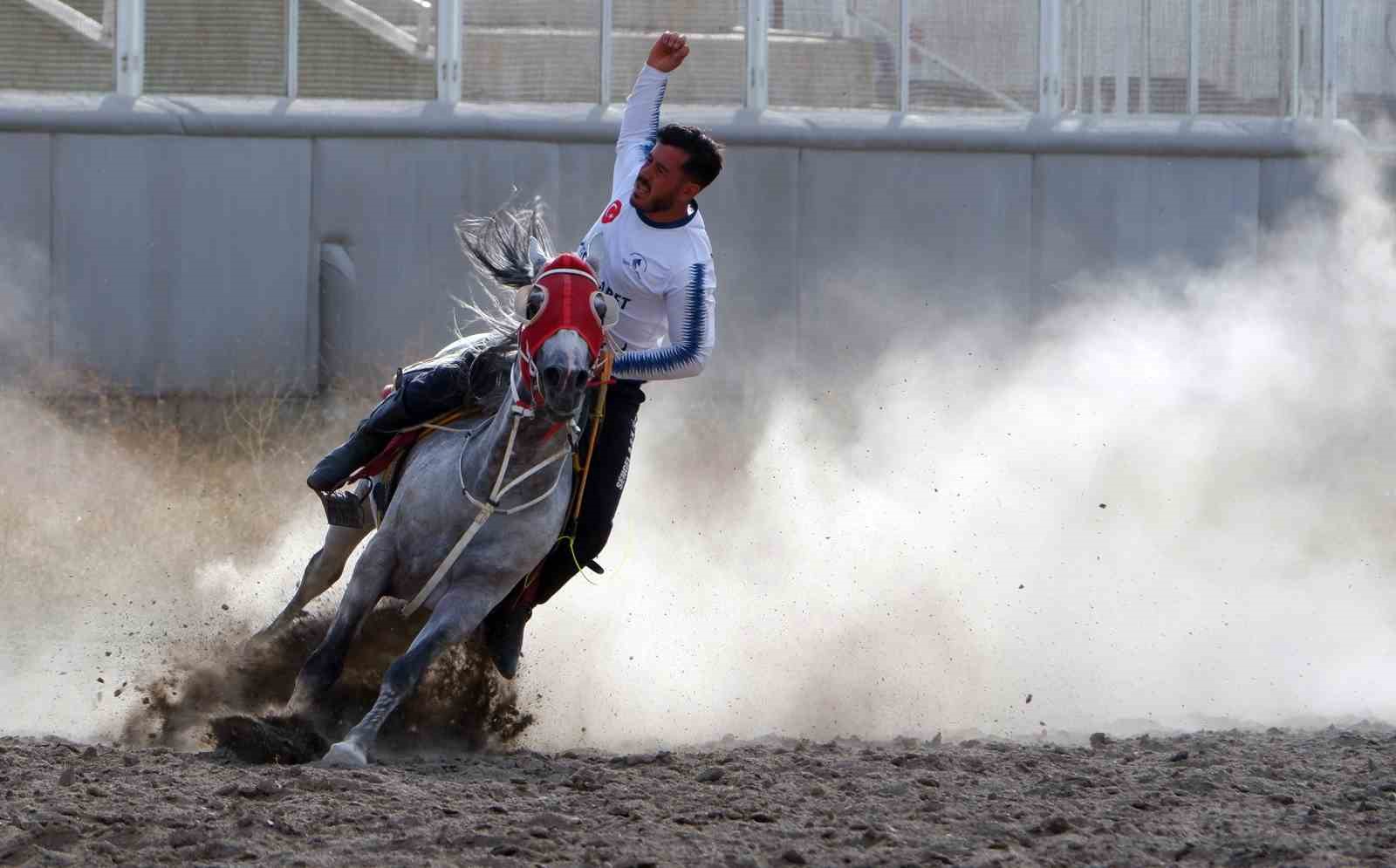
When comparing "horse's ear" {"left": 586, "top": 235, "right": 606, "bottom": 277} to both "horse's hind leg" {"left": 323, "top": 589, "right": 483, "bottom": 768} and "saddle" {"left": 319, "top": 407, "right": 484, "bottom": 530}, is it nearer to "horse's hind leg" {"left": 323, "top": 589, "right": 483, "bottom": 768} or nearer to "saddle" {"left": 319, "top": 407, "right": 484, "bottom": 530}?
"saddle" {"left": 319, "top": 407, "right": 484, "bottom": 530}

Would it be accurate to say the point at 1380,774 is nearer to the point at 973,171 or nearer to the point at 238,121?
the point at 973,171

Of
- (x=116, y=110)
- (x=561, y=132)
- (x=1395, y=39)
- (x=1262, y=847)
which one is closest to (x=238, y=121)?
(x=116, y=110)

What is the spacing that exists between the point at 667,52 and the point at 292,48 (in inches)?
279

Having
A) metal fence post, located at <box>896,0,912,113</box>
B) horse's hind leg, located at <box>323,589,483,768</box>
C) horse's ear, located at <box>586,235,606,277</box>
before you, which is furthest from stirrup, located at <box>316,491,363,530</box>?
metal fence post, located at <box>896,0,912,113</box>

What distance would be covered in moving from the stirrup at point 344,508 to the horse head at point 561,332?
1.30 metres

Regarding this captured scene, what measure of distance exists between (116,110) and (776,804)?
936 cm

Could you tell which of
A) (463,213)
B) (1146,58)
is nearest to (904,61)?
(1146,58)

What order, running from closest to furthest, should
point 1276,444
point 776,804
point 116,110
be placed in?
point 776,804
point 1276,444
point 116,110

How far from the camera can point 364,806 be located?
5109mm

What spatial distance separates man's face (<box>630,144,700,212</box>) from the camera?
21.4ft

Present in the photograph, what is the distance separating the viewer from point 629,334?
670 cm

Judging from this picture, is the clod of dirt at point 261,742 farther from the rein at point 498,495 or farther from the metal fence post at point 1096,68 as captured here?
the metal fence post at point 1096,68

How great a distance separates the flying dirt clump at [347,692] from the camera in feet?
21.4

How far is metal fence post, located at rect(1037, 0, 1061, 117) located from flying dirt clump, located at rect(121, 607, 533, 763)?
8.69 metres
